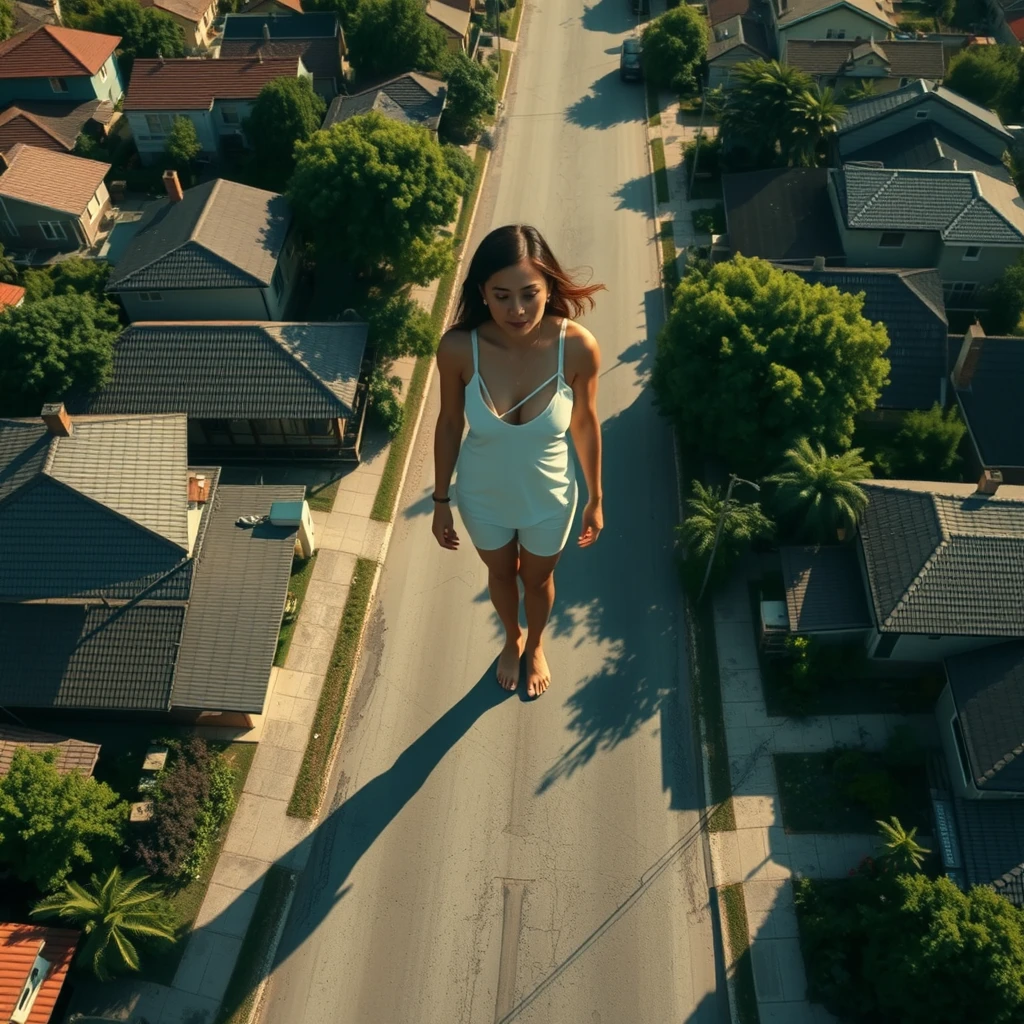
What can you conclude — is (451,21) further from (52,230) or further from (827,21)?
(52,230)

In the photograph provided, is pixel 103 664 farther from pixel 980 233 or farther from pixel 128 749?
pixel 980 233

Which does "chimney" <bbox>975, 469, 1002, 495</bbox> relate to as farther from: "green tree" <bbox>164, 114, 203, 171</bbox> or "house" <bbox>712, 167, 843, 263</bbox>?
"green tree" <bbox>164, 114, 203, 171</bbox>

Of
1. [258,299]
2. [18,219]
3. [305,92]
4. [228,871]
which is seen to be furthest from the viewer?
[305,92]

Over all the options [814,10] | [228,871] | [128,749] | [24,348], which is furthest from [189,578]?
Answer: [814,10]

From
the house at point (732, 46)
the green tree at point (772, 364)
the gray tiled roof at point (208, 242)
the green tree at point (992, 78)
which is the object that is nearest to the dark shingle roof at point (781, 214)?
the green tree at point (772, 364)

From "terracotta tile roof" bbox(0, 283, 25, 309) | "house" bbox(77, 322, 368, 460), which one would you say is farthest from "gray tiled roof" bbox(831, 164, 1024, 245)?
"terracotta tile roof" bbox(0, 283, 25, 309)

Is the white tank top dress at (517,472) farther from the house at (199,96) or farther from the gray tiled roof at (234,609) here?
the house at (199,96)

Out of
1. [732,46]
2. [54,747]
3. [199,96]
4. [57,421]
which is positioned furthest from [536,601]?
[732,46]
